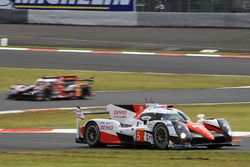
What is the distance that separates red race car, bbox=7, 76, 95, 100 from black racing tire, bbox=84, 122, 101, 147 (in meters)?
10.2

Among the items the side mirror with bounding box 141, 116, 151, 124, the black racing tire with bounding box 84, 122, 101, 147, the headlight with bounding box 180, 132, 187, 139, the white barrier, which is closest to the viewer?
the headlight with bounding box 180, 132, 187, 139

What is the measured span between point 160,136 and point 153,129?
9.5 inches

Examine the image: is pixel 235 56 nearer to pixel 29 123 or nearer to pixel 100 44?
pixel 100 44

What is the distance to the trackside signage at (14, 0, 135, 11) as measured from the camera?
45281mm

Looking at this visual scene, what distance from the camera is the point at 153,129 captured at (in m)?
16.8

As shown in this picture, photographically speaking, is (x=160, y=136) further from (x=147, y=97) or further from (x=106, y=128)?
(x=147, y=97)

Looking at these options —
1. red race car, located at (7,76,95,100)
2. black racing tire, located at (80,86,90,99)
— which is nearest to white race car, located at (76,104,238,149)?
red race car, located at (7,76,95,100)

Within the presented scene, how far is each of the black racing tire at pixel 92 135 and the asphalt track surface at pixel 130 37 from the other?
851 inches

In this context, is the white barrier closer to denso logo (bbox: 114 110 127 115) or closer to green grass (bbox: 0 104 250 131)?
green grass (bbox: 0 104 250 131)

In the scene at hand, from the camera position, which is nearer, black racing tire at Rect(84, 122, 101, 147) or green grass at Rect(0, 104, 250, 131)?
black racing tire at Rect(84, 122, 101, 147)

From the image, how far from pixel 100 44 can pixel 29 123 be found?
18.9 meters

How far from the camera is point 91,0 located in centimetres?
4575

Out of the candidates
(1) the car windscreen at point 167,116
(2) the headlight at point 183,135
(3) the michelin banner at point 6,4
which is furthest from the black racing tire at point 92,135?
(3) the michelin banner at point 6,4

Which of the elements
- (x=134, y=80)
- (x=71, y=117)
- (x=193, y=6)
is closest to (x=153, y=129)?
(x=71, y=117)
